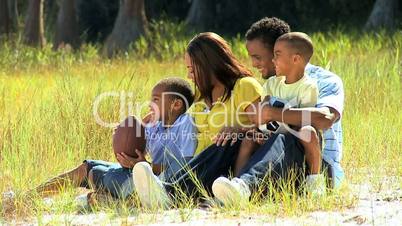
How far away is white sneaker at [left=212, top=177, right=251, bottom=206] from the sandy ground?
10 cm

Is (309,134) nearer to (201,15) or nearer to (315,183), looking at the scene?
Answer: (315,183)

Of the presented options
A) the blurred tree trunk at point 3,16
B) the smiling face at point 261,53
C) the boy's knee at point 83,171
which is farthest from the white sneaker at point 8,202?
the blurred tree trunk at point 3,16

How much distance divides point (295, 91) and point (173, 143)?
78 centimetres

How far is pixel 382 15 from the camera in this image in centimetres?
2252

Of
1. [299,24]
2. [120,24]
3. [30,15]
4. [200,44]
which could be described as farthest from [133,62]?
[299,24]

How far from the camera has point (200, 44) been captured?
18.5 feet

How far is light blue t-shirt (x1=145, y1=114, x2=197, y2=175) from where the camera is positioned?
5.59 metres

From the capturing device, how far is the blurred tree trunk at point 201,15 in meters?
25.1

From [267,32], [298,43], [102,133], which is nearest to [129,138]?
[267,32]

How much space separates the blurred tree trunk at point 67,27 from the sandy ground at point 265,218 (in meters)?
17.1

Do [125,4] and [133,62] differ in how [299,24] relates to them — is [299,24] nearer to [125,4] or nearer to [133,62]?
[125,4]

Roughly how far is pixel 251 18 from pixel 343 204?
850 inches

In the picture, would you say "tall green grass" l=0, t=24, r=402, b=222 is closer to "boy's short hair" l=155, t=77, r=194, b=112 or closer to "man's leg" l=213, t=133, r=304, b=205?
"man's leg" l=213, t=133, r=304, b=205

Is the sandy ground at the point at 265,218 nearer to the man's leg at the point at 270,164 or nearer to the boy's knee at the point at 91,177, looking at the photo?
the man's leg at the point at 270,164
